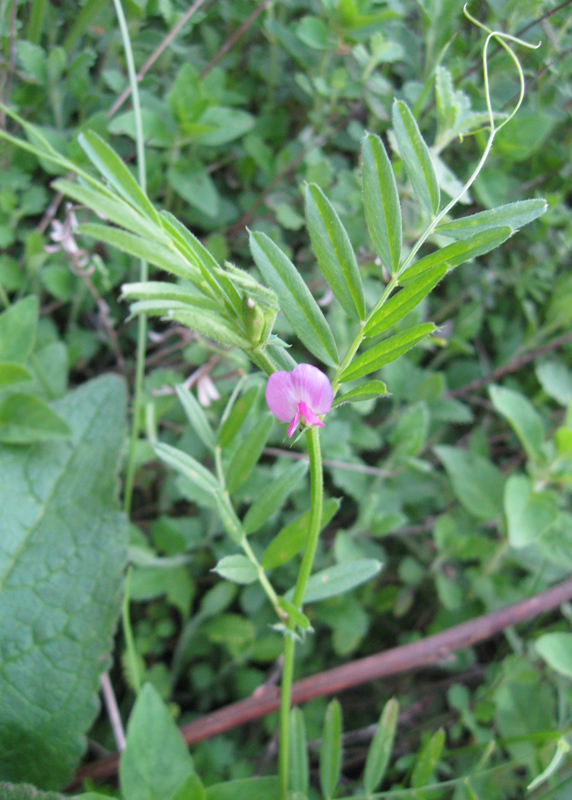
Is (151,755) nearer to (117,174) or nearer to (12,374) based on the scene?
(12,374)

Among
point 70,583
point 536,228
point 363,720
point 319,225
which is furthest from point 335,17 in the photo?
point 363,720

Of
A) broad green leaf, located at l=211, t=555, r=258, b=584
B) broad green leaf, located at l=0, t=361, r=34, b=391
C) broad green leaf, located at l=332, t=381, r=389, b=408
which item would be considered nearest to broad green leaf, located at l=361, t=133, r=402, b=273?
broad green leaf, located at l=332, t=381, r=389, b=408

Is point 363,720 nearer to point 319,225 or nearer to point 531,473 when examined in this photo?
point 531,473

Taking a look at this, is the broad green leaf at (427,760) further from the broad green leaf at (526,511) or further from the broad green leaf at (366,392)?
the broad green leaf at (366,392)

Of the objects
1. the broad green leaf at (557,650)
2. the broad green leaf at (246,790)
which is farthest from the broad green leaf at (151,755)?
the broad green leaf at (557,650)

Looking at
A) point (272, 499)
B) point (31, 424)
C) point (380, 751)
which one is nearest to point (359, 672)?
point (380, 751)

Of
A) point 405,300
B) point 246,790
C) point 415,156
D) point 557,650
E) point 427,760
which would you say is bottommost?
point 557,650
